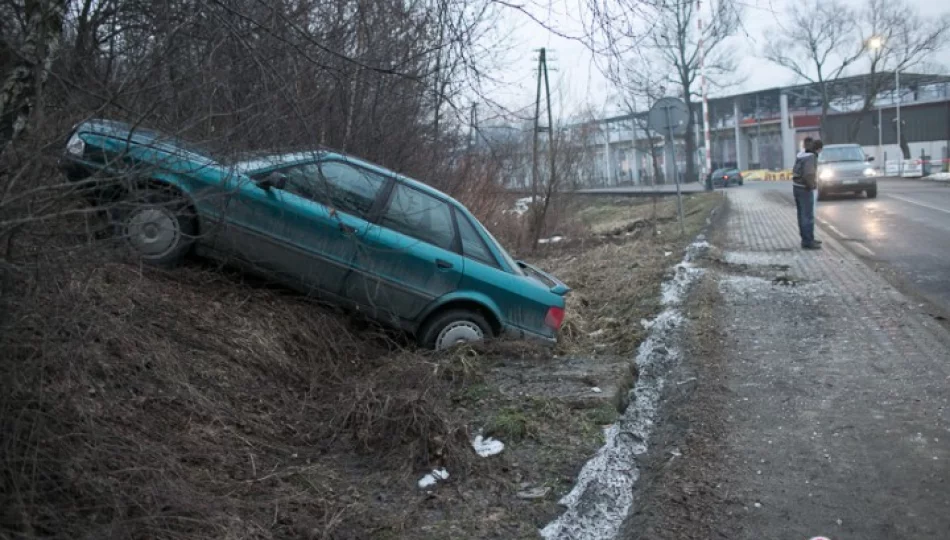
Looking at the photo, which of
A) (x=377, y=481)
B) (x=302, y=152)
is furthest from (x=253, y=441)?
(x=302, y=152)

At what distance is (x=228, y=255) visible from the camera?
269 inches

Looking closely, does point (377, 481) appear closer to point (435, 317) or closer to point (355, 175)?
point (435, 317)

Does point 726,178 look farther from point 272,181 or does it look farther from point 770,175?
point 272,181

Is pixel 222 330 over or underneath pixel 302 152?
underneath

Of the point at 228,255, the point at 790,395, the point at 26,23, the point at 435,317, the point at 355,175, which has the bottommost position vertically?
the point at 790,395

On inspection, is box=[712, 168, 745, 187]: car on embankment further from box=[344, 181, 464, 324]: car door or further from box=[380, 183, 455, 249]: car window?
box=[344, 181, 464, 324]: car door

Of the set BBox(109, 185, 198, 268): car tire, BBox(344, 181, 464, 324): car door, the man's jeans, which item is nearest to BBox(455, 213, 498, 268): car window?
BBox(344, 181, 464, 324): car door

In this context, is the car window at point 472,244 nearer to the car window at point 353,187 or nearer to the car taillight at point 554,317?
the car taillight at point 554,317

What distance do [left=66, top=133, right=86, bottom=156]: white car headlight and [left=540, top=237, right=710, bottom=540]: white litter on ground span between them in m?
2.75

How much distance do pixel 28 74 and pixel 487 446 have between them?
3.15 metres

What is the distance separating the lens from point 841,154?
2738 cm

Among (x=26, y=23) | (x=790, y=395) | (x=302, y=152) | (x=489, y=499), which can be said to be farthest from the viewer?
(x=790, y=395)

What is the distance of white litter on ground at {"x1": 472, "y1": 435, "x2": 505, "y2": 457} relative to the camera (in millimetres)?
5002

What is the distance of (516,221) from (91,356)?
1423 cm
